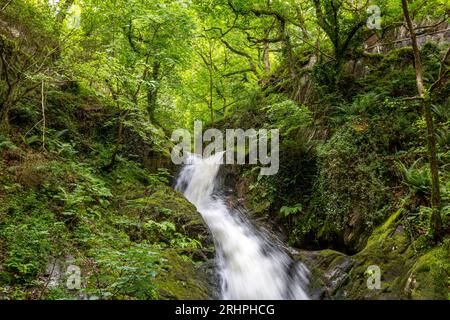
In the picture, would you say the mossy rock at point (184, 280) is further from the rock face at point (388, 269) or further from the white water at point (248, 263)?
the rock face at point (388, 269)

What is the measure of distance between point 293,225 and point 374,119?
3.35 meters

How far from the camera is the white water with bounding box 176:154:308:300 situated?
21.6ft

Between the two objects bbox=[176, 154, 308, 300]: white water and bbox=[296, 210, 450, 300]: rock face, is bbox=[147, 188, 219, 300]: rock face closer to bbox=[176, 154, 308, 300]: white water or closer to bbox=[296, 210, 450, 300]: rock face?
bbox=[176, 154, 308, 300]: white water

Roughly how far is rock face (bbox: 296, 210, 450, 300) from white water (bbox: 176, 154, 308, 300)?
1.52 ft

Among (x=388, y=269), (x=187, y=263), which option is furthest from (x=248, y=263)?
(x=388, y=269)

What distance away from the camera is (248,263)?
295 inches

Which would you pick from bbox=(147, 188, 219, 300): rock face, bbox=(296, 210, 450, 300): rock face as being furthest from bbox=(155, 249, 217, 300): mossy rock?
bbox=(296, 210, 450, 300): rock face

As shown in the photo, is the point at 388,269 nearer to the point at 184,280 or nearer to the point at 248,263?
the point at 248,263

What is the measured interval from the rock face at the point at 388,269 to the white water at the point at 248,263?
46cm

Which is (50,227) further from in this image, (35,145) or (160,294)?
(35,145)

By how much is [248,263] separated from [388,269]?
9.82 ft

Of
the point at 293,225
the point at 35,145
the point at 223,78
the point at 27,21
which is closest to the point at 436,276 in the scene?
the point at 293,225

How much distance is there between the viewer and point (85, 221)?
642 centimetres

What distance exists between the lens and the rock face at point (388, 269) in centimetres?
455
